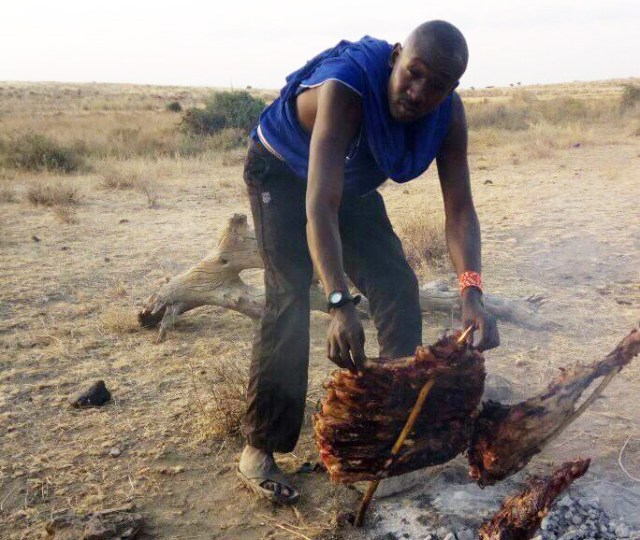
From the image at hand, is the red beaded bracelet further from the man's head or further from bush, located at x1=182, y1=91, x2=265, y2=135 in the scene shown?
bush, located at x1=182, y1=91, x2=265, y2=135

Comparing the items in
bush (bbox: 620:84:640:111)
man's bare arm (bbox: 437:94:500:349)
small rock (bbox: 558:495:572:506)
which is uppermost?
bush (bbox: 620:84:640:111)

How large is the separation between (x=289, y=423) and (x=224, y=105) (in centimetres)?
1642

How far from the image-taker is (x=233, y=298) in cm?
480

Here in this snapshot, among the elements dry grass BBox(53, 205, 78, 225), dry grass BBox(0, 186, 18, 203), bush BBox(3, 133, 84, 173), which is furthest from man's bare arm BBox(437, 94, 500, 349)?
bush BBox(3, 133, 84, 173)

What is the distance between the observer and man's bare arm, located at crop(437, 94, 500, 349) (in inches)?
104

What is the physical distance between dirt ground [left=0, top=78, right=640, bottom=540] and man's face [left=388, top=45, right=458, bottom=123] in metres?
1.64

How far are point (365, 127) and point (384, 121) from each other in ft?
0.24

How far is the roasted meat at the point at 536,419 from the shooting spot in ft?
7.79

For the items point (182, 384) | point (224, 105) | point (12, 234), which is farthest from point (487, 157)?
point (182, 384)

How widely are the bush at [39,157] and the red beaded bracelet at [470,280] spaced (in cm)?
1155

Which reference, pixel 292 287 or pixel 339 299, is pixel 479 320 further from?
pixel 292 287

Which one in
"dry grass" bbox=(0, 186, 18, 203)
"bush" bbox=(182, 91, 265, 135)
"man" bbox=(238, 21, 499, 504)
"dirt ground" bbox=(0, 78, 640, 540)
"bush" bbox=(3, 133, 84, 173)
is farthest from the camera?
"bush" bbox=(182, 91, 265, 135)

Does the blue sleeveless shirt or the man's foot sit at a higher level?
the blue sleeveless shirt

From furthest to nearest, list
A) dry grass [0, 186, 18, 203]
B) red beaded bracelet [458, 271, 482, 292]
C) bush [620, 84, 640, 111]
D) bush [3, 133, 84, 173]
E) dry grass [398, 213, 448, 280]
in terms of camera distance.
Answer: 1. bush [620, 84, 640, 111]
2. bush [3, 133, 84, 173]
3. dry grass [0, 186, 18, 203]
4. dry grass [398, 213, 448, 280]
5. red beaded bracelet [458, 271, 482, 292]
